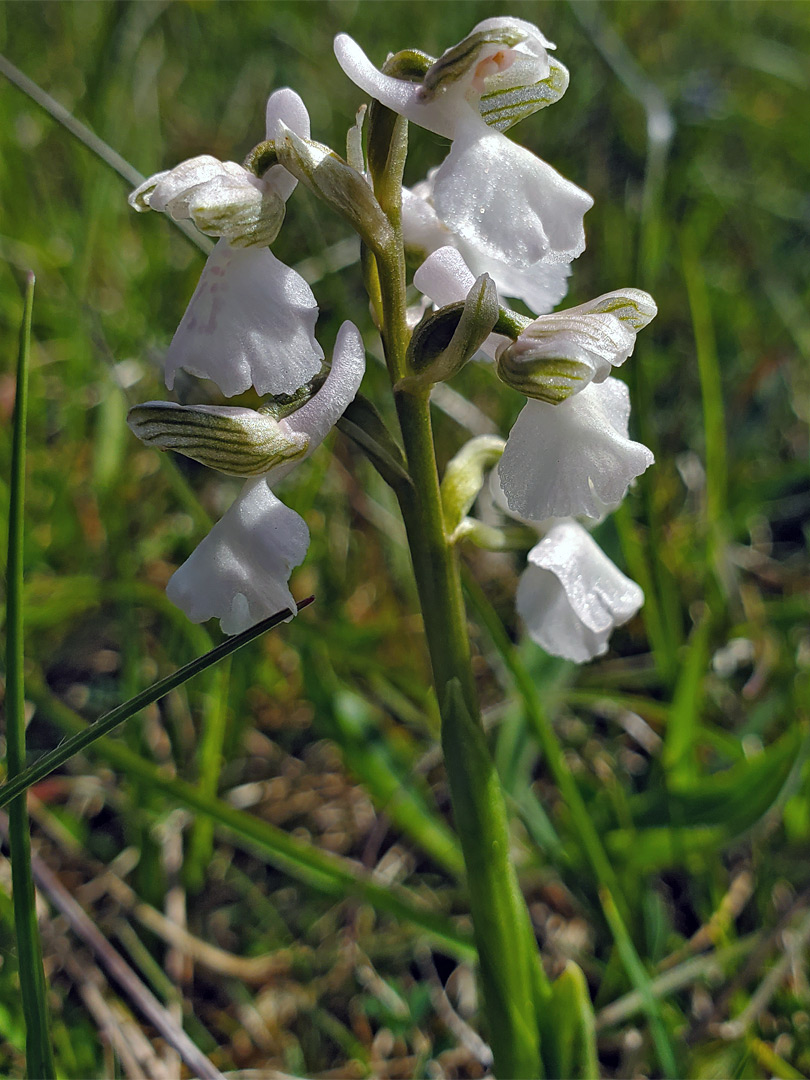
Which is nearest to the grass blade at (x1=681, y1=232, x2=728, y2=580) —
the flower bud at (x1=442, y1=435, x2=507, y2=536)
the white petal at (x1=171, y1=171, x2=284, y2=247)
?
the flower bud at (x1=442, y1=435, x2=507, y2=536)

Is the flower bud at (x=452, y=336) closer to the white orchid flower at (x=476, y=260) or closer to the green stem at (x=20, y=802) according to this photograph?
the white orchid flower at (x=476, y=260)

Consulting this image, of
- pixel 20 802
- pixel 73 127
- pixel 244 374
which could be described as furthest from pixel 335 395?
pixel 73 127

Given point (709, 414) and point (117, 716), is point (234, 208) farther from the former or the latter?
point (709, 414)

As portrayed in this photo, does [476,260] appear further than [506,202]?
Yes

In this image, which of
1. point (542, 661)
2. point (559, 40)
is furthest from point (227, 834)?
point (559, 40)

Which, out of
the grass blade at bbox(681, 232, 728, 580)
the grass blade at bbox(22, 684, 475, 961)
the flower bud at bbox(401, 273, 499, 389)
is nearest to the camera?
the flower bud at bbox(401, 273, 499, 389)

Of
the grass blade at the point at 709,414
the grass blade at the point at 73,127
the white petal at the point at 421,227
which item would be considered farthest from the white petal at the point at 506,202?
the grass blade at the point at 709,414

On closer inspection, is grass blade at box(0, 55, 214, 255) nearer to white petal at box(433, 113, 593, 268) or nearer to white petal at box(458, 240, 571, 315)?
white petal at box(458, 240, 571, 315)

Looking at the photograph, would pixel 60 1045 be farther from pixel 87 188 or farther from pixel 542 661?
pixel 87 188
